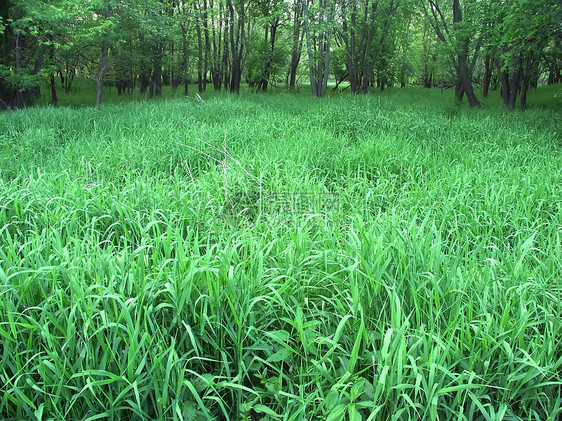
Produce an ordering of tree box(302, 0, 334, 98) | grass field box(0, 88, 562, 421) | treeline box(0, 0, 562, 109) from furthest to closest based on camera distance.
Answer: tree box(302, 0, 334, 98)
treeline box(0, 0, 562, 109)
grass field box(0, 88, 562, 421)

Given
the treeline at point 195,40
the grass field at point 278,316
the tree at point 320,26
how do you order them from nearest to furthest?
the grass field at point 278,316 → the treeline at point 195,40 → the tree at point 320,26

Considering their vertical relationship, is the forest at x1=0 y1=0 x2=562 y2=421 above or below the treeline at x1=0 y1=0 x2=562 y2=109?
below

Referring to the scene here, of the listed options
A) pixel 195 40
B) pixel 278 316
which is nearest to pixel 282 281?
pixel 278 316

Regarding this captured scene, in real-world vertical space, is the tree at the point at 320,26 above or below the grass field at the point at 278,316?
above

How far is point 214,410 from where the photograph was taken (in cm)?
150

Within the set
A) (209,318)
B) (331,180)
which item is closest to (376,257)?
(209,318)

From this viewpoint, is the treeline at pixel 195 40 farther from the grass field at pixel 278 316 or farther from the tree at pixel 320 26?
the grass field at pixel 278 316

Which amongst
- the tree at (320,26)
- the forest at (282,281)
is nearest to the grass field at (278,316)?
the forest at (282,281)

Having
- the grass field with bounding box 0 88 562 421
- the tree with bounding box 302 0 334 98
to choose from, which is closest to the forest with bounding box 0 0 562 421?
the grass field with bounding box 0 88 562 421

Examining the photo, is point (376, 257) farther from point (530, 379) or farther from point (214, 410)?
point (214, 410)

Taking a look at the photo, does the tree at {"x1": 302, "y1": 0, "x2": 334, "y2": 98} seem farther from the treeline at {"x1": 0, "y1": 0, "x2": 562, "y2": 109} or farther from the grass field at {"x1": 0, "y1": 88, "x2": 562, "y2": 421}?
the grass field at {"x1": 0, "y1": 88, "x2": 562, "y2": 421}

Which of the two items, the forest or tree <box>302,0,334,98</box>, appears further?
tree <box>302,0,334,98</box>

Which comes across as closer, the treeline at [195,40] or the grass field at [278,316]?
the grass field at [278,316]

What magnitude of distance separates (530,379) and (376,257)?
2.78 feet
